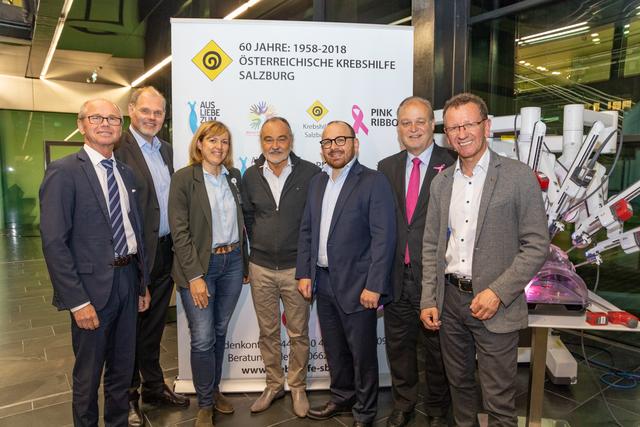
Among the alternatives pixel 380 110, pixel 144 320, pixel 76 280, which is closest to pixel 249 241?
pixel 144 320

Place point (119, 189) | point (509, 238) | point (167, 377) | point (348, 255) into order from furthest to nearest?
point (167, 377)
point (348, 255)
point (119, 189)
point (509, 238)

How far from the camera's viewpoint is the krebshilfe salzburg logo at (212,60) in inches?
114

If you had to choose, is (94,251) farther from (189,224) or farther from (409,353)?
(409,353)

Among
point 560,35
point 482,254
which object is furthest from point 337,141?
point 560,35

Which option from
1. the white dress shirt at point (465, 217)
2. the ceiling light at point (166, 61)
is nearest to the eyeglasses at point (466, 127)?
the white dress shirt at point (465, 217)

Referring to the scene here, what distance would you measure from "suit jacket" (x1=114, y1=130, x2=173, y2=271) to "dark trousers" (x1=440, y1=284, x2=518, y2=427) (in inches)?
64.0

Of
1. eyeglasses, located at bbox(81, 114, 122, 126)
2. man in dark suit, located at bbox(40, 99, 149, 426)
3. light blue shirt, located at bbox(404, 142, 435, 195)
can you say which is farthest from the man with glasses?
eyeglasses, located at bbox(81, 114, 122, 126)

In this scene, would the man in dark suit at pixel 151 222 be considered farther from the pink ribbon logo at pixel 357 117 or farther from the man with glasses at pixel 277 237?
the pink ribbon logo at pixel 357 117

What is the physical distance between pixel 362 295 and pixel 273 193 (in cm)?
81

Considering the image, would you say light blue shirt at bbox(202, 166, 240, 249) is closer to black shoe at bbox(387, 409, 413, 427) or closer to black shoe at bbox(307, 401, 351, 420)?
black shoe at bbox(307, 401, 351, 420)

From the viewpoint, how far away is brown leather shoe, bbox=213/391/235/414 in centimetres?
276

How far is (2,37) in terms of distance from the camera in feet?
26.6

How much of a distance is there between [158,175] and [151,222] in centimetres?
31

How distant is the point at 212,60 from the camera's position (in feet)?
9.53
